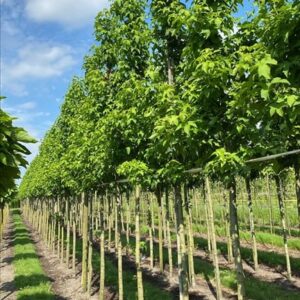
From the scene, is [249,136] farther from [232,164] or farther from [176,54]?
[176,54]

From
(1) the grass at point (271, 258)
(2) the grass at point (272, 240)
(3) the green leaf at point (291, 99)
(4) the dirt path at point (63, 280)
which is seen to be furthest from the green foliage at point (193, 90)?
(2) the grass at point (272, 240)

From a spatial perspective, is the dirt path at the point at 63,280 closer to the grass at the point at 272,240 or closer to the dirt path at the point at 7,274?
the dirt path at the point at 7,274

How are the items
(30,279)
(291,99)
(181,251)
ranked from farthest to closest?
(30,279)
(181,251)
(291,99)

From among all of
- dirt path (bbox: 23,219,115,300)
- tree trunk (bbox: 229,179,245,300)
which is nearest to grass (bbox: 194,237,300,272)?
dirt path (bbox: 23,219,115,300)

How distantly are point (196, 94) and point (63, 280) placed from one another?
12.3 metres

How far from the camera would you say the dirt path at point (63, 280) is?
13089 millimetres

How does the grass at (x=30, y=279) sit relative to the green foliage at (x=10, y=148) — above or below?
below

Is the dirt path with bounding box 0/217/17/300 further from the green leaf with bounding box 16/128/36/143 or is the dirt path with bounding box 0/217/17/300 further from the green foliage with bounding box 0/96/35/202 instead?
the green leaf with bounding box 16/128/36/143

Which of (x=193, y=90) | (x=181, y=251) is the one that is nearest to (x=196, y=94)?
(x=193, y=90)

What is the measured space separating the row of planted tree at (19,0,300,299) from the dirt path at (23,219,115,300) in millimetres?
4444

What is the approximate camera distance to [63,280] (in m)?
15.8

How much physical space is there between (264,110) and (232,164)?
1296mm

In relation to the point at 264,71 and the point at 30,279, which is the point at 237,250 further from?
the point at 30,279

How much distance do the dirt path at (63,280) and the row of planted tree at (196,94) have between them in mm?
4444
